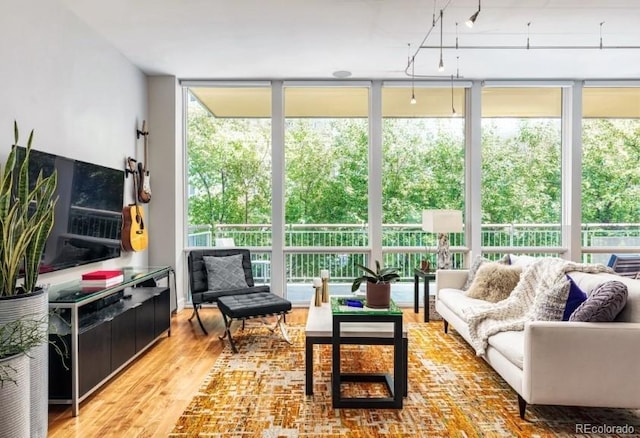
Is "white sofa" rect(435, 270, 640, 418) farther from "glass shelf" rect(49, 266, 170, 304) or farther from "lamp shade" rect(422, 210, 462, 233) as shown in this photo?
"glass shelf" rect(49, 266, 170, 304)

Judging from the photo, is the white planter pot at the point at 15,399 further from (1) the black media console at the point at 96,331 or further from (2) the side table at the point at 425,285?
(2) the side table at the point at 425,285

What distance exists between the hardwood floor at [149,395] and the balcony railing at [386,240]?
5.14 feet

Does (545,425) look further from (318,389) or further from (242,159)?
(242,159)

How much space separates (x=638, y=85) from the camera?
17.3ft

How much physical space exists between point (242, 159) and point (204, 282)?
172 cm

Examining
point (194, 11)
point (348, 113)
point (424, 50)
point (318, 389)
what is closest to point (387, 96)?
point (348, 113)

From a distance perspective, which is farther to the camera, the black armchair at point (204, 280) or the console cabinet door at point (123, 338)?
the black armchair at point (204, 280)

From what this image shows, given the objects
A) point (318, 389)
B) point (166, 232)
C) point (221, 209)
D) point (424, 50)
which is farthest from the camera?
point (221, 209)

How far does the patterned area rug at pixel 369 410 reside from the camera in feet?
7.72

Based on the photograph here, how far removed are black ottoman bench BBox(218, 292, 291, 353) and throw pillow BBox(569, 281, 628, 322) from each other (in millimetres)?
2360

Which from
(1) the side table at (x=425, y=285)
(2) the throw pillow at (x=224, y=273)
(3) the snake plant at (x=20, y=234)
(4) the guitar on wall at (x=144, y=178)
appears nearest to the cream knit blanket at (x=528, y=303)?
(1) the side table at (x=425, y=285)

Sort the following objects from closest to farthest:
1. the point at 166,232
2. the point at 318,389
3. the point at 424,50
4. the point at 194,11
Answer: the point at 318,389
the point at 194,11
the point at 424,50
the point at 166,232

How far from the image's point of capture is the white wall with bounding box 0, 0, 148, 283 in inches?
107

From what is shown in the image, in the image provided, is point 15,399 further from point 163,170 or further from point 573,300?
point 163,170
